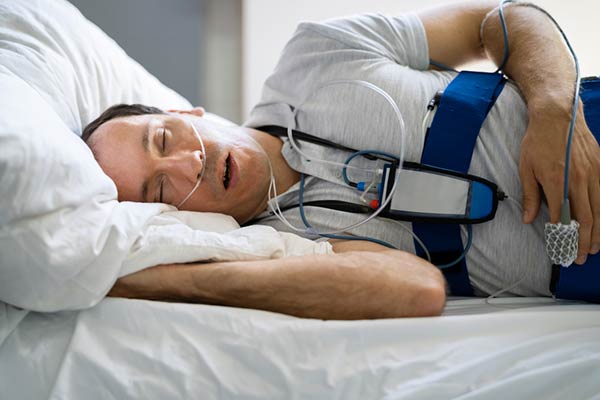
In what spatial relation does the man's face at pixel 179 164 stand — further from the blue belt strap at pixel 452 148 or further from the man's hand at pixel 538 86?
the man's hand at pixel 538 86

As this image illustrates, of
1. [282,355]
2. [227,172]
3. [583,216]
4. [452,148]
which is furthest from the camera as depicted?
[227,172]

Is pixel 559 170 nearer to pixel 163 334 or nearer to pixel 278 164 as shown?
pixel 278 164

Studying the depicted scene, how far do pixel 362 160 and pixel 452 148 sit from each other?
7.5 inches

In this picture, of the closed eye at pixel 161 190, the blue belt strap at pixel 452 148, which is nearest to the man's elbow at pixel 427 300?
the blue belt strap at pixel 452 148

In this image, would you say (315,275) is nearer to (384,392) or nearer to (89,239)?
(384,392)

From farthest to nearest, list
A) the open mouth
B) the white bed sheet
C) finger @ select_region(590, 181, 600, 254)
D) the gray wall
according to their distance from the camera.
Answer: the gray wall < the open mouth < finger @ select_region(590, 181, 600, 254) < the white bed sheet

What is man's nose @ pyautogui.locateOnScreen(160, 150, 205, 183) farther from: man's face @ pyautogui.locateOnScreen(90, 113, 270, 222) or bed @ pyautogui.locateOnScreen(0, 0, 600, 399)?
bed @ pyautogui.locateOnScreen(0, 0, 600, 399)

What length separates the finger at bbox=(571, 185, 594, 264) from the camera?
37.8 inches

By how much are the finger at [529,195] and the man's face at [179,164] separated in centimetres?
54

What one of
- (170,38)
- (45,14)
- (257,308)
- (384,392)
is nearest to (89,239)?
(257,308)

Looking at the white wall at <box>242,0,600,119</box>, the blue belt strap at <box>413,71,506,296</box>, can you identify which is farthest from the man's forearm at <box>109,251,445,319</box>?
the white wall at <box>242,0,600,119</box>

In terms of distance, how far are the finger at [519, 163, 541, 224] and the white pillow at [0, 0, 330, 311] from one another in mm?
379

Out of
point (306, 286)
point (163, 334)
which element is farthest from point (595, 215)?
point (163, 334)

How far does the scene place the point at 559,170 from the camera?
3.21ft
